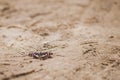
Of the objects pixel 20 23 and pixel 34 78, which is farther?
pixel 20 23

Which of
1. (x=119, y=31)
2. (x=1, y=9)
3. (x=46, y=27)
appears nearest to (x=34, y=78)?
(x=46, y=27)

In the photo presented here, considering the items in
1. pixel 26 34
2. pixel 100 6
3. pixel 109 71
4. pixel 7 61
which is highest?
pixel 100 6

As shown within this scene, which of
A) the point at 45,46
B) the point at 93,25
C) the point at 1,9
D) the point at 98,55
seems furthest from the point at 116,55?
the point at 1,9

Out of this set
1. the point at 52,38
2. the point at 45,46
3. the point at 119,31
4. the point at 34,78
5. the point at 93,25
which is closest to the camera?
the point at 34,78

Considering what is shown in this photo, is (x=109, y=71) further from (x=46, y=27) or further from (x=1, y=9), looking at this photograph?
(x=1, y=9)

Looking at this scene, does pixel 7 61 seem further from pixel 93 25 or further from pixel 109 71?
pixel 93 25

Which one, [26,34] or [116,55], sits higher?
[26,34]

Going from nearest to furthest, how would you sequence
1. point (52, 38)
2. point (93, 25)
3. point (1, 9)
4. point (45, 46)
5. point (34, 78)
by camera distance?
point (34, 78) < point (45, 46) < point (52, 38) < point (93, 25) < point (1, 9)
